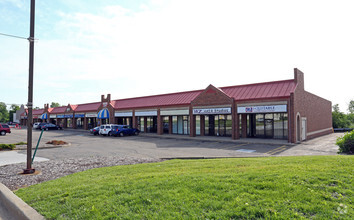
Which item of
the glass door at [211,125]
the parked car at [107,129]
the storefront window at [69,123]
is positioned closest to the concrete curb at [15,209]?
the glass door at [211,125]

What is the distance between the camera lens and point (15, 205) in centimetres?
528

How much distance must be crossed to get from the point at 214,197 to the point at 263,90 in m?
20.5

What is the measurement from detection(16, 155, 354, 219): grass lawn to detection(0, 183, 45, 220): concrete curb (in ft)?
0.49

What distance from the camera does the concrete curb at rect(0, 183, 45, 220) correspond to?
15.4ft

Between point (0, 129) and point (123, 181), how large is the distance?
37.8 meters

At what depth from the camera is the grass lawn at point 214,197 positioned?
12.5 ft

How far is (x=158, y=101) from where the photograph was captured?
110 ft

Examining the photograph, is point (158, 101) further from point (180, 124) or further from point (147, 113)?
point (180, 124)

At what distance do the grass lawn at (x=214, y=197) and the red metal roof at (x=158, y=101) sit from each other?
76.0 ft

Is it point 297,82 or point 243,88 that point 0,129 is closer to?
point 243,88

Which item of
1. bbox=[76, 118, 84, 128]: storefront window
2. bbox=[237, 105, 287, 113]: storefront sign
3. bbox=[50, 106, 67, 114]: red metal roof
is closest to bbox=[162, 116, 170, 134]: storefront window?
bbox=[237, 105, 287, 113]: storefront sign

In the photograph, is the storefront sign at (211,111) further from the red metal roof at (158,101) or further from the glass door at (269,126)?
the glass door at (269,126)

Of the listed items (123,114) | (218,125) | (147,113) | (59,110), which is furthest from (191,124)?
(59,110)

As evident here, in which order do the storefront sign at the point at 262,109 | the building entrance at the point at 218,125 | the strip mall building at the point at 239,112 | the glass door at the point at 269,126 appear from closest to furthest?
the storefront sign at the point at 262,109
the strip mall building at the point at 239,112
the glass door at the point at 269,126
the building entrance at the point at 218,125
